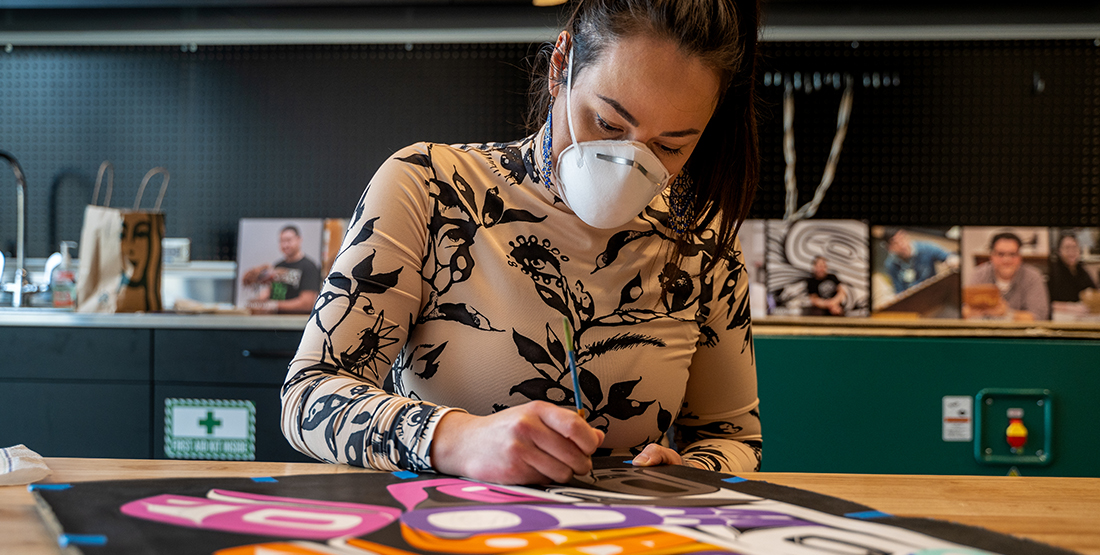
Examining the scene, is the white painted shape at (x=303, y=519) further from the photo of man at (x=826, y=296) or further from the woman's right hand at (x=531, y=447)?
the photo of man at (x=826, y=296)

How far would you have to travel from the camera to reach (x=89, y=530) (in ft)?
1.51

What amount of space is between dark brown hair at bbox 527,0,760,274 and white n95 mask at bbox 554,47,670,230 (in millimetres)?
60

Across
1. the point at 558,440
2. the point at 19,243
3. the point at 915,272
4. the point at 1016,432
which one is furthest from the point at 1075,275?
the point at 19,243

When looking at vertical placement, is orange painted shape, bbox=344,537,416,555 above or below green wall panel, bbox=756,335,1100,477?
above

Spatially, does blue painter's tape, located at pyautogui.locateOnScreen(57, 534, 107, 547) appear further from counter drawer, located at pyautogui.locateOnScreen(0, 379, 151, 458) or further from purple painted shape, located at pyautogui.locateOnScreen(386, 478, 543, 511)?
counter drawer, located at pyautogui.locateOnScreen(0, 379, 151, 458)

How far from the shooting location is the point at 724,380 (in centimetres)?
98

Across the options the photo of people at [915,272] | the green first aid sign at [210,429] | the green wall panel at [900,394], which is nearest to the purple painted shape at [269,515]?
the green wall panel at [900,394]

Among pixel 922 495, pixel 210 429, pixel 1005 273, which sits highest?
pixel 1005 273

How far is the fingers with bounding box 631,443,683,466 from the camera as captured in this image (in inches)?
29.8

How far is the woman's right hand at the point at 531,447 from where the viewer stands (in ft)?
2.06

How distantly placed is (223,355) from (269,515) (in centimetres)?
178

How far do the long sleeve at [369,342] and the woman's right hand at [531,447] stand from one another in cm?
6

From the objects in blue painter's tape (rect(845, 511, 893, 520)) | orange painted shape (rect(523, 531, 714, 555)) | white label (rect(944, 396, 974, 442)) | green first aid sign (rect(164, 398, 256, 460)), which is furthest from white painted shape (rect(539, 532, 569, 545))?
green first aid sign (rect(164, 398, 256, 460))

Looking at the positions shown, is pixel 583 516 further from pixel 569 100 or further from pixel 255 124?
pixel 255 124
